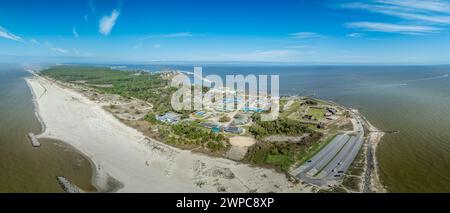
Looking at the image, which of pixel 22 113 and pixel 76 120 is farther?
pixel 22 113

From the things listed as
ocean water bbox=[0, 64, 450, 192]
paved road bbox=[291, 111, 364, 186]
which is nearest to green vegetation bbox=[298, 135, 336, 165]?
paved road bbox=[291, 111, 364, 186]

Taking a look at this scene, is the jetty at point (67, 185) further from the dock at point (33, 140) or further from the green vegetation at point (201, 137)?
the green vegetation at point (201, 137)

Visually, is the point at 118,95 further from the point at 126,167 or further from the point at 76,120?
the point at 126,167

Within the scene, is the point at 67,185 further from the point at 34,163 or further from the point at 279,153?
the point at 279,153

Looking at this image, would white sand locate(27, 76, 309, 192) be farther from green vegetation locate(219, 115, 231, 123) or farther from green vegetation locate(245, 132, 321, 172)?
green vegetation locate(219, 115, 231, 123)
